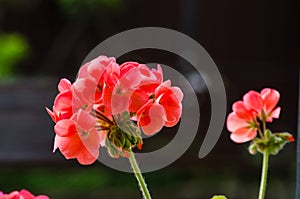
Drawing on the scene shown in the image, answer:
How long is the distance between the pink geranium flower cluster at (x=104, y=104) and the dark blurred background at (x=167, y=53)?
2143 mm

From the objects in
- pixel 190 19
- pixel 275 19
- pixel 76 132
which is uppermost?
pixel 275 19

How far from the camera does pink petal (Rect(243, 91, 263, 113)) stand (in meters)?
0.52

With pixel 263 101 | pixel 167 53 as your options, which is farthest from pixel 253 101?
pixel 167 53

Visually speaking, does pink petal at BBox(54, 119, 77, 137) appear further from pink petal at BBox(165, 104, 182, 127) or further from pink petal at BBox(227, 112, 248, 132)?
pink petal at BBox(227, 112, 248, 132)

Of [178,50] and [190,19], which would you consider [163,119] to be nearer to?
[178,50]

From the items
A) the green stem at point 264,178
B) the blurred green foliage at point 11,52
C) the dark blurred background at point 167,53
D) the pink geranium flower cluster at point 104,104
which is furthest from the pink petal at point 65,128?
the blurred green foliage at point 11,52

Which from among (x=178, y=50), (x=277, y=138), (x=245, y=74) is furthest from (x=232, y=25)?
(x=277, y=138)

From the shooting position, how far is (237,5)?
2.85 m

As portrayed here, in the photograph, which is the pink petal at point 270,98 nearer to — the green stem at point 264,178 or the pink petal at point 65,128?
the green stem at point 264,178

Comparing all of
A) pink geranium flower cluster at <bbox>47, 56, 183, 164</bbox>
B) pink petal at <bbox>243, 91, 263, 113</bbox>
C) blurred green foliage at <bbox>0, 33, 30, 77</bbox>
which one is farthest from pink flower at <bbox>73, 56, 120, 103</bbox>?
blurred green foliage at <bbox>0, 33, 30, 77</bbox>

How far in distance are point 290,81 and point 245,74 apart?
188 mm

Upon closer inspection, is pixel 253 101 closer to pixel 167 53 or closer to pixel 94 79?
pixel 94 79

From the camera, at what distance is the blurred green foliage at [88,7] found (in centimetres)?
279

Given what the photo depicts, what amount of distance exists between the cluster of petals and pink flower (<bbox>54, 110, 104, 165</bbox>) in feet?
0.48
